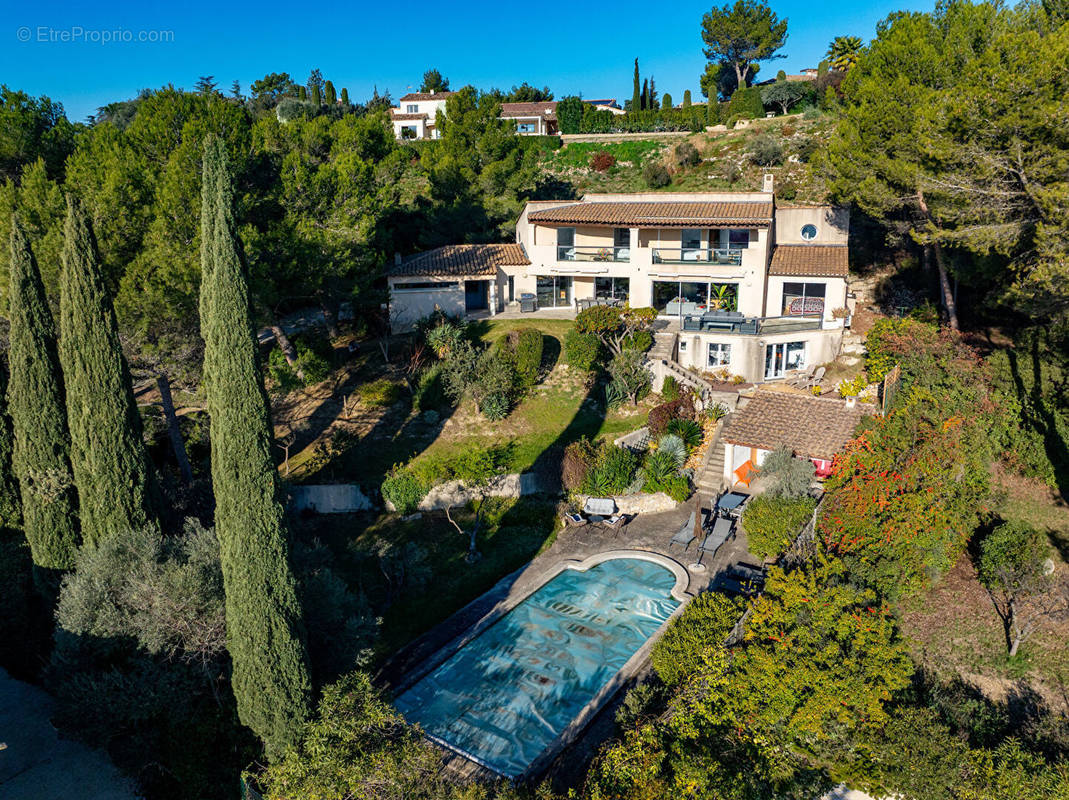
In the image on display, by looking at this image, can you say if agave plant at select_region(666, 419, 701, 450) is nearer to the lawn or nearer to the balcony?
the lawn

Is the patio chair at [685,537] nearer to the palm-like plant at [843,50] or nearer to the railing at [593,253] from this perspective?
the railing at [593,253]

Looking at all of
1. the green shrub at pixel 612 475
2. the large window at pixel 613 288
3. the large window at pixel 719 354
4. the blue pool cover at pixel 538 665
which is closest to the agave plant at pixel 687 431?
the green shrub at pixel 612 475

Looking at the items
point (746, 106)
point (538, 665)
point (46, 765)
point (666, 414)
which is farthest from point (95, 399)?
point (746, 106)

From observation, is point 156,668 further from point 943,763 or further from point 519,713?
point 943,763

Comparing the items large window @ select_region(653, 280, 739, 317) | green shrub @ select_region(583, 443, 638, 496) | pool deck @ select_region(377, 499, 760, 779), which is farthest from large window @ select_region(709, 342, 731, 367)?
green shrub @ select_region(583, 443, 638, 496)

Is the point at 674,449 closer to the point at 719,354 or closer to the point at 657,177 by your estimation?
the point at 719,354
